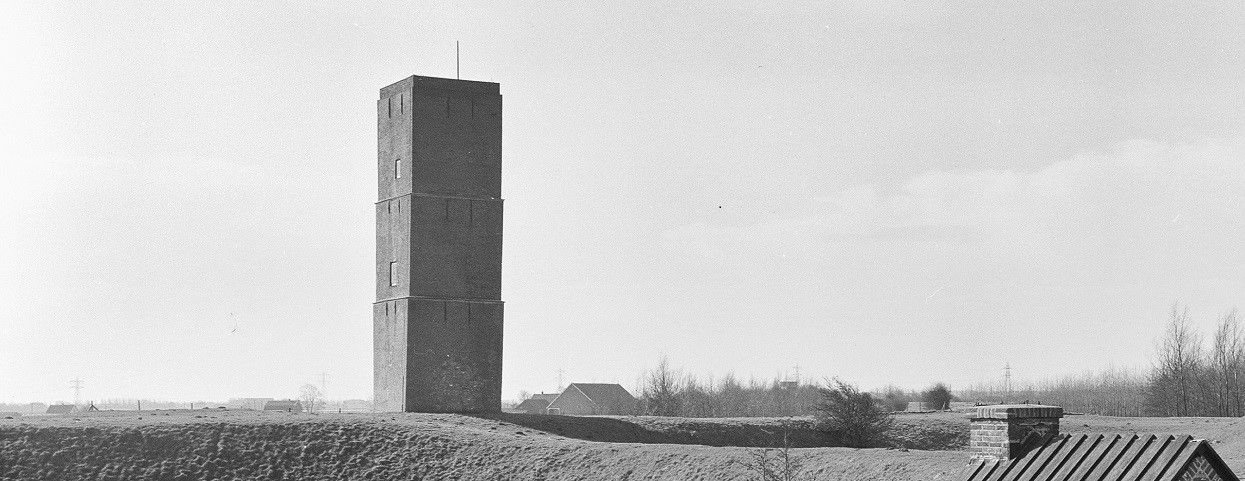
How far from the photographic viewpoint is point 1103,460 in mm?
13602

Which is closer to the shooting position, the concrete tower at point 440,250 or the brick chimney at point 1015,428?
the brick chimney at point 1015,428

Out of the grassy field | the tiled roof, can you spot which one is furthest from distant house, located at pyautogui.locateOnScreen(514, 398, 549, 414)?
the tiled roof

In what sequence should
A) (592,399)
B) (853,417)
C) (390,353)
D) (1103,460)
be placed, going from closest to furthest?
(1103,460) → (853,417) → (390,353) → (592,399)

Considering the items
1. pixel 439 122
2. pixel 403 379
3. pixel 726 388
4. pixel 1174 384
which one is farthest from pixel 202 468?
pixel 726 388

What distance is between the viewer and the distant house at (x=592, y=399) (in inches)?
3885

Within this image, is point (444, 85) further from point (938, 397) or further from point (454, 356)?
point (938, 397)

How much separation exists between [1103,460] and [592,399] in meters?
86.4

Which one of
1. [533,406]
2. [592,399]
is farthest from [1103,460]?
[533,406]

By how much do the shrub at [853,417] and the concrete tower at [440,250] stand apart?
1191 cm

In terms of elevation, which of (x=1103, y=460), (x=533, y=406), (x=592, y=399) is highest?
(x=1103, y=460)

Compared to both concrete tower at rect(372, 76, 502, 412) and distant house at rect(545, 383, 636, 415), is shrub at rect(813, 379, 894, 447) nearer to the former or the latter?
concrete tower at rect(372, 76, 502, 412)

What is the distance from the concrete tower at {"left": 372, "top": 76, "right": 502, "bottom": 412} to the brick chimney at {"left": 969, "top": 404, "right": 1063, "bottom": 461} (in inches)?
1325

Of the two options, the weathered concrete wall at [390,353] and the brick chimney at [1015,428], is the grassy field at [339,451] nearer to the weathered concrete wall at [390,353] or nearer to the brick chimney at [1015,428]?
the weathered concrete wall at [390,353]

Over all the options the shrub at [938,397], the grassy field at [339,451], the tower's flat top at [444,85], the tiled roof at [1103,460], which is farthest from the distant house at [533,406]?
the tiled roof at [1103,460]
